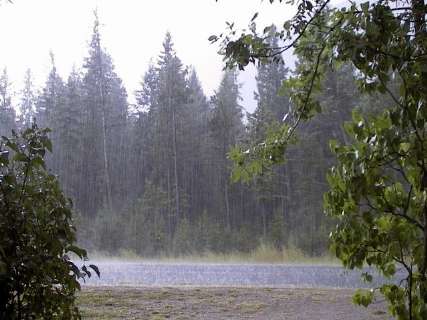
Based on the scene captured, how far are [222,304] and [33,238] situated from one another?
3.43m

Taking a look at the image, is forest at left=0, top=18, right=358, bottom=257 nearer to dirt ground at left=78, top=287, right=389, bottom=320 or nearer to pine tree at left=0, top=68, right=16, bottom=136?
pine tree at left=0, top=68, right=16, bottom=136

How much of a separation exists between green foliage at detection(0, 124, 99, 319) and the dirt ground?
2382 mm

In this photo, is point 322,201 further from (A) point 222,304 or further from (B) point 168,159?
(B) point 168,159

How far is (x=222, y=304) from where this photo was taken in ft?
17.7

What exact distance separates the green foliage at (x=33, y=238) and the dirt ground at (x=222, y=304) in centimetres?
238

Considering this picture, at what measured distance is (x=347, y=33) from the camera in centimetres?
153

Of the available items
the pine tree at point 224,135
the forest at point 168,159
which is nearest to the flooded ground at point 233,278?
the forest at point 168,159

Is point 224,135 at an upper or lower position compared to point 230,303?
upper

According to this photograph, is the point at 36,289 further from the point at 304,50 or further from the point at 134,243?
the point at 134,243

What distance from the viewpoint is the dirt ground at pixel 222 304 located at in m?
4.81

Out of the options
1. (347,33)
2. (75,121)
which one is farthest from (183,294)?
(75,121)

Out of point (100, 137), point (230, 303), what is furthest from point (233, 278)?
point (100, 137)

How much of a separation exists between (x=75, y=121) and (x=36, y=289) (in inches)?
987

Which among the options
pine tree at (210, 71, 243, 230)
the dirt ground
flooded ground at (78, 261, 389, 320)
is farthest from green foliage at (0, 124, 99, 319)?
pine tree at (210, 71, 243, 230)
